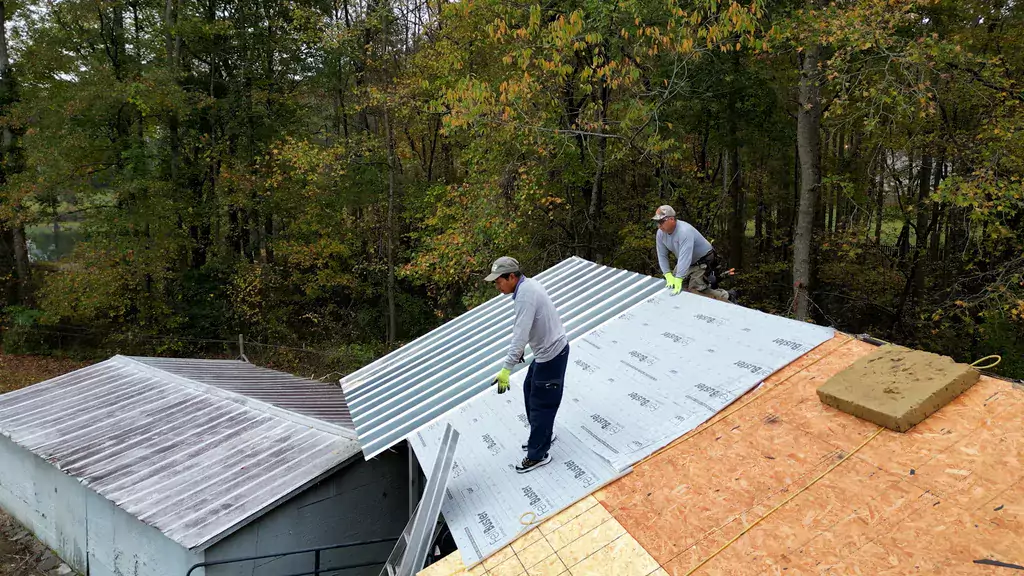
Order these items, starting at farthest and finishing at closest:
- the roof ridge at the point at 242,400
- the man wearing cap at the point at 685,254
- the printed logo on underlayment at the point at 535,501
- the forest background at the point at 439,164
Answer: the forest background at the point at 439,164 < the roof ridge at the point at 242,400 < the man wearing cap at the point at 685,254 < the printed logo on underlayment at the point at 535,501

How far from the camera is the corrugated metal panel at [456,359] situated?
5902mm

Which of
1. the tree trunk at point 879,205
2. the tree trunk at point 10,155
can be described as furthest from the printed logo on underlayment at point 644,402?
the tree trunk at point 10,155

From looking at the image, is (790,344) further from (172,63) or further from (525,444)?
(172,63)

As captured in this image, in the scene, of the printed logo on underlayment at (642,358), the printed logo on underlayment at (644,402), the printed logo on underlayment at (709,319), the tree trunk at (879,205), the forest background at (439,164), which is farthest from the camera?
the tree trunk at (879,205)

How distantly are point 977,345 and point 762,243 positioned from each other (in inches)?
320

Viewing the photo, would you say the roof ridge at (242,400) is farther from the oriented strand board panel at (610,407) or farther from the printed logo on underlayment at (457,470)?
the printed logo on underlayment at (457,470)

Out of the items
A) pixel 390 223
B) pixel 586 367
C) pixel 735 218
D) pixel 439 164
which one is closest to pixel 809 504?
pixel 586 367

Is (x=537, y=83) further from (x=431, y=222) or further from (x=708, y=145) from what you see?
(x=708, y=145)

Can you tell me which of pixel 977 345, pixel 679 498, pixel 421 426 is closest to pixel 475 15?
pixel 421 426

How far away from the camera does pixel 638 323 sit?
21.0 feet

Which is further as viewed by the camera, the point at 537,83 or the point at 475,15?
the point at 475,15

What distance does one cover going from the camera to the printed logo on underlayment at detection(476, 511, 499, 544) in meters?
3.82

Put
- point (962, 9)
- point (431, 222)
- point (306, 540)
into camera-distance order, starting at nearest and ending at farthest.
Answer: point (306, 540)
point (962, 9)
point (431, 222)

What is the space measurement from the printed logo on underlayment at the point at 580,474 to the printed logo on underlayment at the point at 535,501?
0.32m
